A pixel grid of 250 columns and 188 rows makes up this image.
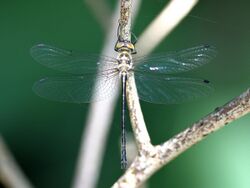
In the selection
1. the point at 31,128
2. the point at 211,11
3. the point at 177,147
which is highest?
the point at 211,11

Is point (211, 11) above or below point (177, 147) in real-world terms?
above

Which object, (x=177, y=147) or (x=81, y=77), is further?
(x=81, y=77)

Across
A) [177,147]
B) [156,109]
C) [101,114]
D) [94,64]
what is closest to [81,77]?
[94,64]

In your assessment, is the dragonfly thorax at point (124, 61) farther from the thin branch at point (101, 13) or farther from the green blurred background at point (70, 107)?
the green blurred background at point (70, 107)

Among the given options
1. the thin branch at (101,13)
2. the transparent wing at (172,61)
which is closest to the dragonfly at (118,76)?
the transparent wing at (172,61)

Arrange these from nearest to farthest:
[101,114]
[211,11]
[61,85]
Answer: [101,114] < [61,85] < [211,11]

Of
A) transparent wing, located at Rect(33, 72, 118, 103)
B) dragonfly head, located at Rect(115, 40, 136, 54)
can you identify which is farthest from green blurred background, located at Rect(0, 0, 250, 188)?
dragonfly head, located at Rect(115, 40, 136, 54)

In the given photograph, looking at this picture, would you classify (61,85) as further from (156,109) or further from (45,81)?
(156,109)
